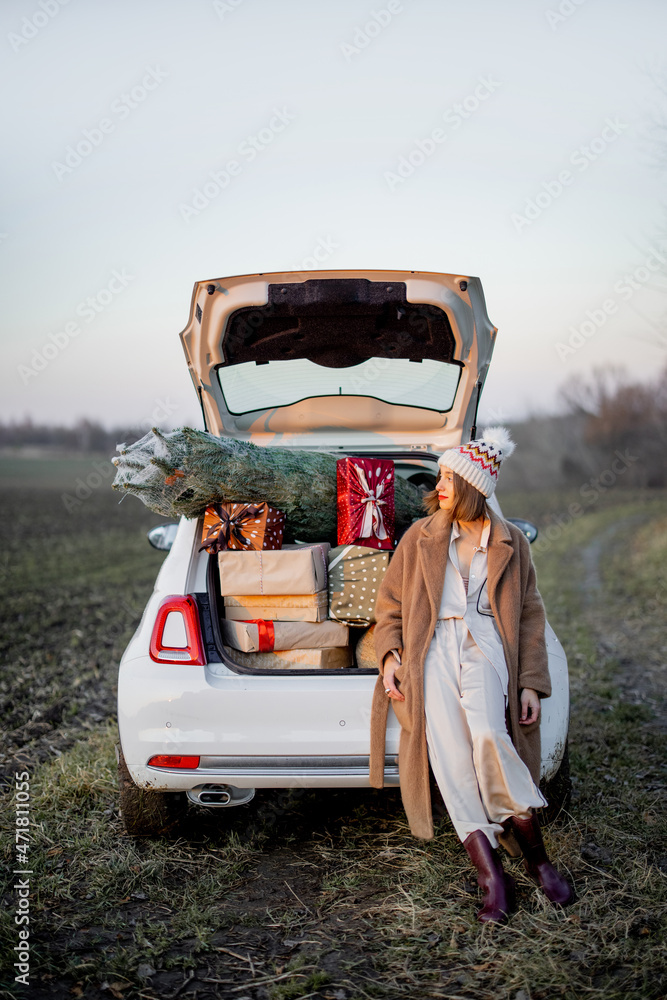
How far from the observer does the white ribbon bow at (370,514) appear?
3506 millimetres

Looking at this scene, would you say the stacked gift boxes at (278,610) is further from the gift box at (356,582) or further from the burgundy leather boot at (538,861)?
the burgundy leather boot at (538,861)

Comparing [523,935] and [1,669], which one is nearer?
[523,935]

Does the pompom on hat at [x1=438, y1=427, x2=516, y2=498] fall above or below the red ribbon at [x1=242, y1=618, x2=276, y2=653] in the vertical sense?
above

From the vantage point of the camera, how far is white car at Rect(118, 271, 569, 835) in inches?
115

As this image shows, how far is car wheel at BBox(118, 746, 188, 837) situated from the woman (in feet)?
3.19

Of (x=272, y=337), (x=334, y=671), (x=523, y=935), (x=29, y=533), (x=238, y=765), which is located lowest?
(x=29, y=533)

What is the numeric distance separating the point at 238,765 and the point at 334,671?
0.51 m

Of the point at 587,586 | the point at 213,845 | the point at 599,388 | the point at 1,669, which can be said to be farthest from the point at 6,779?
the point at 599,388

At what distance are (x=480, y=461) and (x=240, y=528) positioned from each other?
1045mm

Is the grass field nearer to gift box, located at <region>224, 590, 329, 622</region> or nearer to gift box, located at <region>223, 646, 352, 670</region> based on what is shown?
gift box, located at <region>223, 646, 352, 670</region>

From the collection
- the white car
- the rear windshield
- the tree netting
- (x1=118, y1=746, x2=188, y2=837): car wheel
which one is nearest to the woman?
the white car

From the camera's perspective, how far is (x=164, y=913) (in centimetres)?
288

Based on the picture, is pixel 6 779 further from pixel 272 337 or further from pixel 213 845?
pixel 272 337

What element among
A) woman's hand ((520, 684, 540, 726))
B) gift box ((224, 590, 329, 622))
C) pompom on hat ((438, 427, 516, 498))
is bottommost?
woman's hand ((520, 684, 540, 726))
